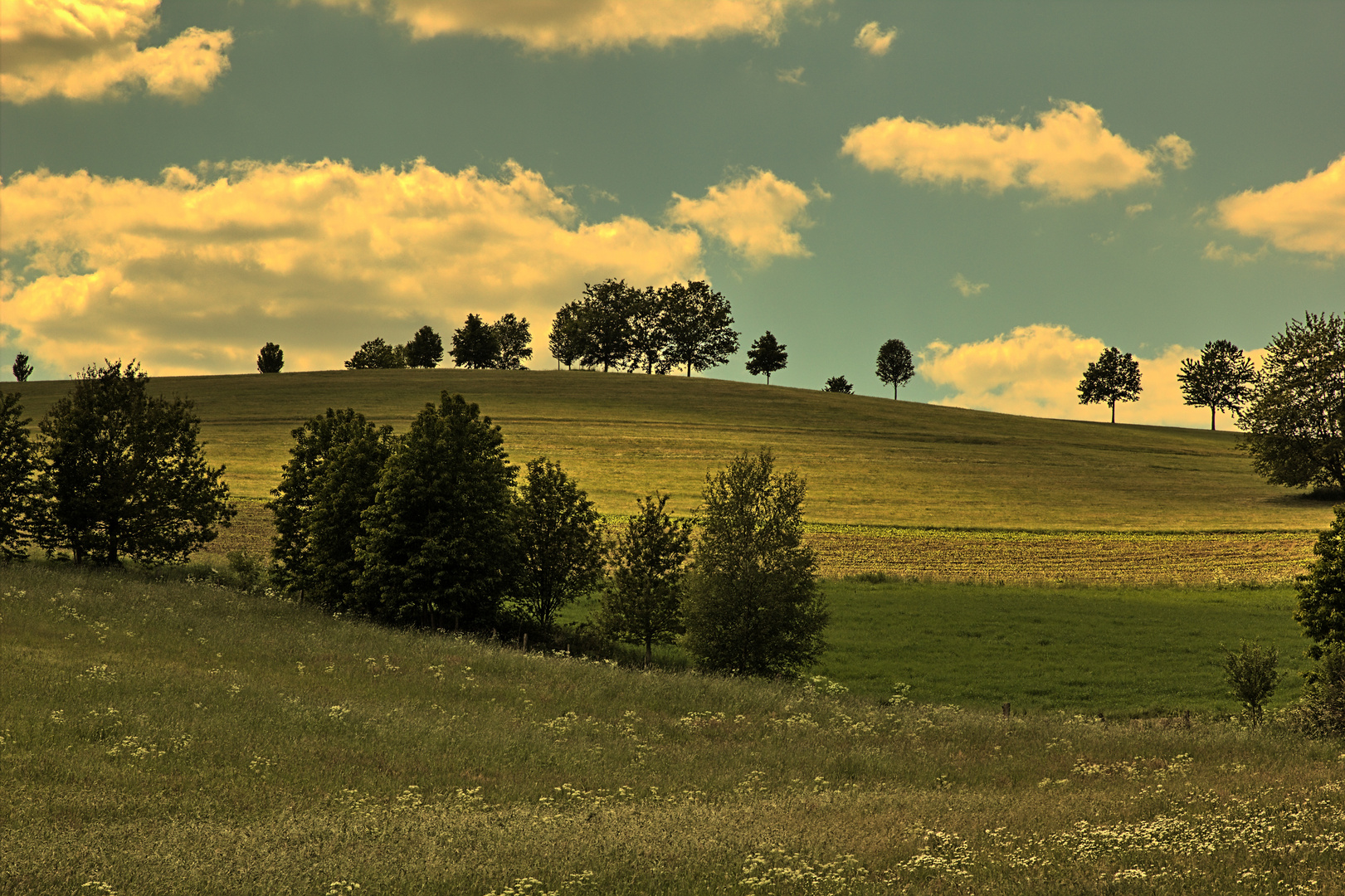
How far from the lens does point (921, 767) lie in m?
18.4

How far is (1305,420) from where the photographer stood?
153 ft

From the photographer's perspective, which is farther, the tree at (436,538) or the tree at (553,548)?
the tree at (553,548)

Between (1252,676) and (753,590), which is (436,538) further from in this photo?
(1252,676)

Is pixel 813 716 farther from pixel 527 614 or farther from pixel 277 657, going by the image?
pixel 527 614

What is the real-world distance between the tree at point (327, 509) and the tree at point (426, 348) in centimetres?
14309

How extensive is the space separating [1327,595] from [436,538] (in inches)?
1180

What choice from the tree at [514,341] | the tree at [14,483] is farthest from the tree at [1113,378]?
the tree at [14,483]

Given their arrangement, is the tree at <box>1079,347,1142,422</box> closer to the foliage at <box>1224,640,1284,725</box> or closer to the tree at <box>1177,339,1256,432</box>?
the tree at <box>1177,339,1256,432</box>

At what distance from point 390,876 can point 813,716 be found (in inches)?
566

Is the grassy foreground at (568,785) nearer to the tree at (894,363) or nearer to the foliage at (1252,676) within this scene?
the foliage at (1252,676)

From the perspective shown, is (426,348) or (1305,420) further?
(426,348)

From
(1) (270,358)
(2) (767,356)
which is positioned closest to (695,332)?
(2) (767,356)

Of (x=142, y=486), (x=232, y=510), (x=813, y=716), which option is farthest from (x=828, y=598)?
(x=142, y=486)

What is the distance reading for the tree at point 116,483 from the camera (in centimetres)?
4131
